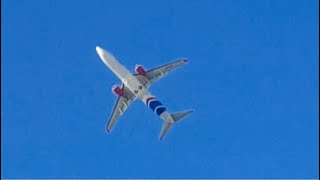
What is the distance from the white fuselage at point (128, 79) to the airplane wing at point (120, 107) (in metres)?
3.33

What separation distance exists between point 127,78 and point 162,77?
5.26 m

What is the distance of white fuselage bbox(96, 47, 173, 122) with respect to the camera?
163m

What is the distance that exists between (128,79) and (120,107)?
24.3 ft

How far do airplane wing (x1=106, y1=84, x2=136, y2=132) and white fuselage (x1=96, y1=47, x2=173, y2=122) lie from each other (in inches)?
131

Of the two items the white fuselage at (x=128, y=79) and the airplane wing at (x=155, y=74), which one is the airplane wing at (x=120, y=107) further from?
the airplane wing at (x=155, y=74)

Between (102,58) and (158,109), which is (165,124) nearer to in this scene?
(158,109)

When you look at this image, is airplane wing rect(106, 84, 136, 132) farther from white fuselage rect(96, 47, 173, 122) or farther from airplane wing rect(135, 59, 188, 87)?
airplane wing rect(135, 59, 188, 87)

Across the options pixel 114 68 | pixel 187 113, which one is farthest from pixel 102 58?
pixel 187 113

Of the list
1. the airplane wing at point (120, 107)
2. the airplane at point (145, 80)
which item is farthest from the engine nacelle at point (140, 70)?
the airplane wing at point (120, 107)

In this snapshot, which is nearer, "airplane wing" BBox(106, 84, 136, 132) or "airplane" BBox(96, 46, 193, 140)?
"airplane" BBox(96, 46, 193, 140)

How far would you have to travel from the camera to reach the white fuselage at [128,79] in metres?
163

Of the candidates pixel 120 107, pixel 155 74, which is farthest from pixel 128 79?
pixel 120 107

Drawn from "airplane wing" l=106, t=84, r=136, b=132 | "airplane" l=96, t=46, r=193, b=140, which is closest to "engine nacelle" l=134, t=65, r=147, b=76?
"airplane" l=96, t=46, r=193, b=140

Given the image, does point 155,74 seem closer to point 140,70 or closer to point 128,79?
point 140,70
